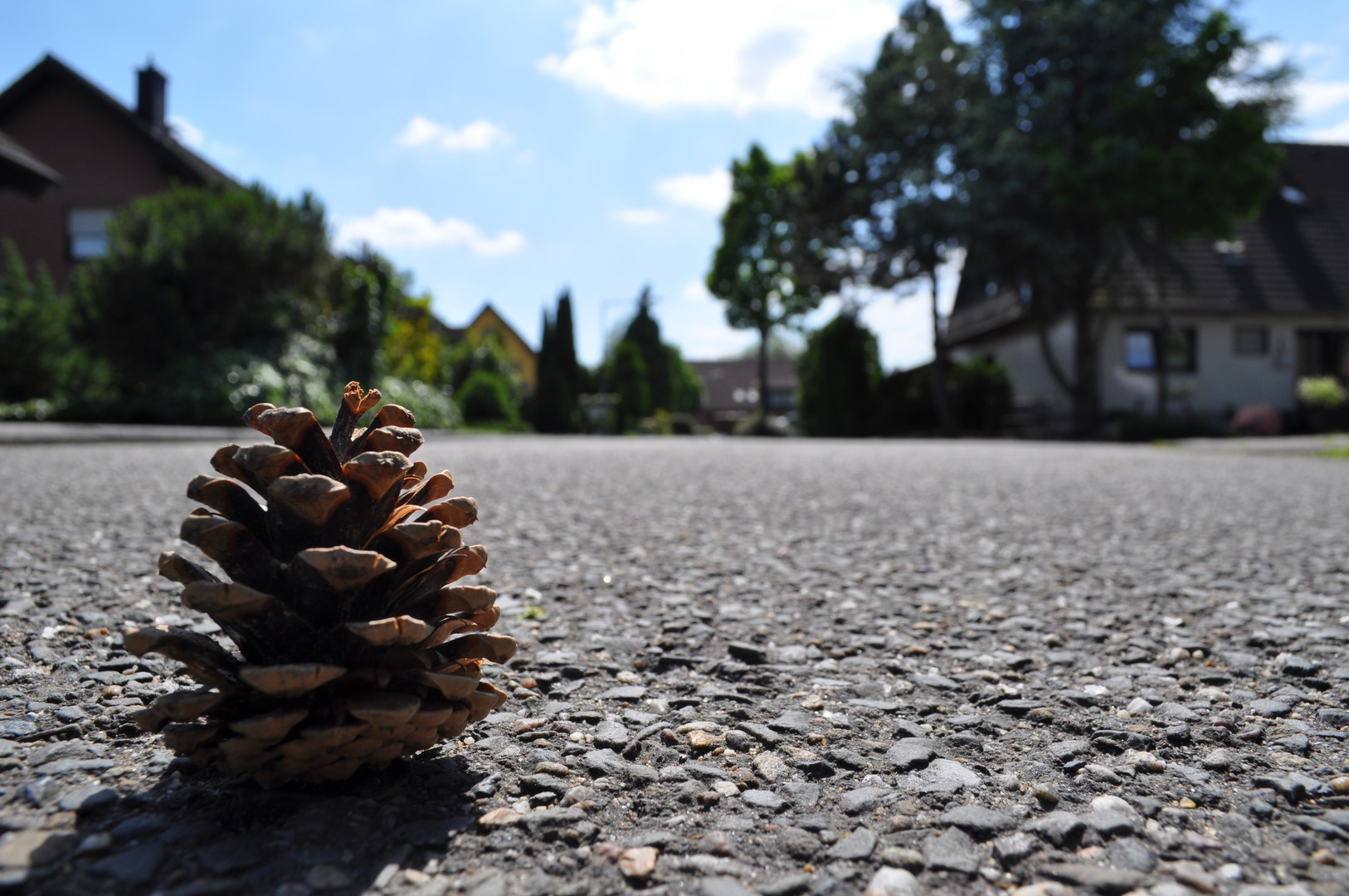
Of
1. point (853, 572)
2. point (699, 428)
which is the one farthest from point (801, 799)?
point (699, 428)

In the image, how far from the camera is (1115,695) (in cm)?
174

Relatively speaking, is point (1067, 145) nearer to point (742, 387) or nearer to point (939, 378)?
point (939, 378)


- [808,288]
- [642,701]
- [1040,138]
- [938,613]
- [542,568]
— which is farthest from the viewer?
[808,288]

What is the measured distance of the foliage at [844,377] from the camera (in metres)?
23.6

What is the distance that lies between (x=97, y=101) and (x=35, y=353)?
1007cm

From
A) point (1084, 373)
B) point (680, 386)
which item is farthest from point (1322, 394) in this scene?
point (680, 386)

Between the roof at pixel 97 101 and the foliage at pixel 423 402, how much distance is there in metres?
9.04

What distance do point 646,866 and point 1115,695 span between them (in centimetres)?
118

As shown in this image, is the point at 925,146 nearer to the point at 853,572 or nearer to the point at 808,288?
the point at 808,288

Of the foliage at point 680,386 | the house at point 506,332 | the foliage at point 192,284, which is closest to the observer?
the foliage at point 192,284

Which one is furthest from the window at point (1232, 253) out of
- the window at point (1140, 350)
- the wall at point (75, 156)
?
the wall at point (75, 156)

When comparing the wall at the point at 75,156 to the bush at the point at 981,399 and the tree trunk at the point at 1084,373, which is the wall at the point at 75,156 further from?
the tree trunk at the point at 1084,373

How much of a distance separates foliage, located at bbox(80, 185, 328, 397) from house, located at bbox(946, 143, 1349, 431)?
1760 cm

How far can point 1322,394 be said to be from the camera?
69.0 ft
